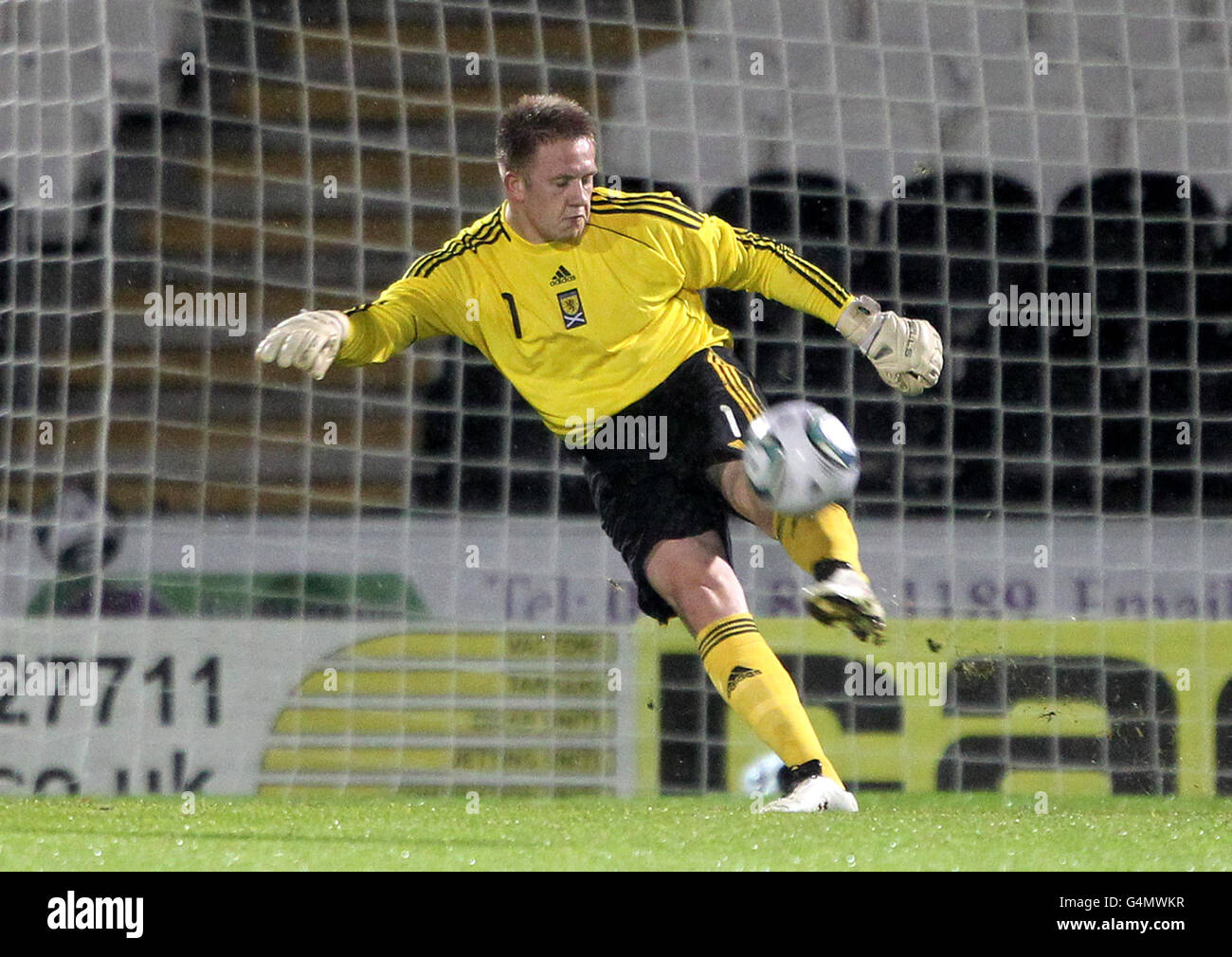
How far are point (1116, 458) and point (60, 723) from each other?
3.89 metres

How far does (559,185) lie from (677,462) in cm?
81

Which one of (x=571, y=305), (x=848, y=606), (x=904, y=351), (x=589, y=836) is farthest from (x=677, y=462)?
(x=589, y=836)

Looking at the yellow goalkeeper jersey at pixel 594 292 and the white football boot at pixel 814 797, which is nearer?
the white football boot at pixel 814 797

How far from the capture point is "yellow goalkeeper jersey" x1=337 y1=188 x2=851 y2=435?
4.71m

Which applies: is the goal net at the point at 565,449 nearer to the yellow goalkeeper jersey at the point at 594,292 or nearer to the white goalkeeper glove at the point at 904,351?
the yellow goalkeeper jersey at the point at 594,292

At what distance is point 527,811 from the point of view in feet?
16.2

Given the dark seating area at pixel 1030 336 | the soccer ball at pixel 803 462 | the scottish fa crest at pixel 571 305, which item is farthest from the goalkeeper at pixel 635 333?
the dark seating area at pixel 1030 336

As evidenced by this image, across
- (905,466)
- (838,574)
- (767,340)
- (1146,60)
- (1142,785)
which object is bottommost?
(1142,785)

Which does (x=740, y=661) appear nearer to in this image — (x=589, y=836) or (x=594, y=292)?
(x=589, y=836)

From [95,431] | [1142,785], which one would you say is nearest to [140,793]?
[95,431]

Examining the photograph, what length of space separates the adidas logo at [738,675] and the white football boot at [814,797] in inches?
10.7

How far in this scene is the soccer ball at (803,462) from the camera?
425 centimetres

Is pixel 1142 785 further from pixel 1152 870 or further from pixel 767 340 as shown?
pixel 1152 870

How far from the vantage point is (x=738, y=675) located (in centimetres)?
451
